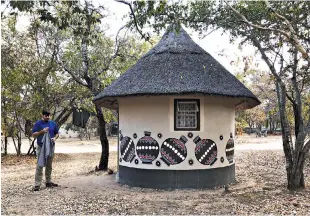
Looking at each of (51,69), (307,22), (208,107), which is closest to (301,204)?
(208,107)

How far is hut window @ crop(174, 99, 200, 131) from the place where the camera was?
9625 millimetres

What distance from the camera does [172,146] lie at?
9586mm

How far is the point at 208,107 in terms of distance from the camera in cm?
979

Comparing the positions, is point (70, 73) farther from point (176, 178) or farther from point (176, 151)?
point (176, 178)

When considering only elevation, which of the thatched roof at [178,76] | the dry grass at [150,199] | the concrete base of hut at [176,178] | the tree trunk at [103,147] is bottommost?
the dry grass at [150,199]

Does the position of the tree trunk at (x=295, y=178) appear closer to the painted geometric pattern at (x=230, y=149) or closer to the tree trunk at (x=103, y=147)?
the painted geometric pattern at (x=230, y=149)

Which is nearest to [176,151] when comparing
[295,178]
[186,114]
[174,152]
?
[174,152]

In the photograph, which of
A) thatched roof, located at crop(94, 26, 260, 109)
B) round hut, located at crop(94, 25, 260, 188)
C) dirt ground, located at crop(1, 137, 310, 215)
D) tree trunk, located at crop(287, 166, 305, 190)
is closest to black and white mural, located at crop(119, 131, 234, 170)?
round hut, located at crop(94, 25, 260, 188)

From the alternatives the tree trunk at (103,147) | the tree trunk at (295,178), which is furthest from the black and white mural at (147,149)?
the tree trunk at (103,147)

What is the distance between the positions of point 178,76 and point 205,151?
2.14 m

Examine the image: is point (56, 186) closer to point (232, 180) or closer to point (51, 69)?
point (232, 180)

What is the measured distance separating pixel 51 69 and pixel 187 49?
6.53m

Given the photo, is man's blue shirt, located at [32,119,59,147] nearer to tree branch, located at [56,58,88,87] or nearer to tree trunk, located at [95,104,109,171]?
tree trunk, located at [95,104,109,171]

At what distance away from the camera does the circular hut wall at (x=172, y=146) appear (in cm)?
959
